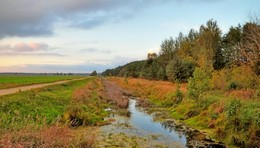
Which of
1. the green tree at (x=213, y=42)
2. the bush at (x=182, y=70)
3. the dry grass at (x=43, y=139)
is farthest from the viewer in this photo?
the green tree at (x=213, y=42)

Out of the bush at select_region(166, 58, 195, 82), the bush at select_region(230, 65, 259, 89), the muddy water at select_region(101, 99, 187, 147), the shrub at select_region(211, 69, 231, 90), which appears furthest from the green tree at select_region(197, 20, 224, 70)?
the muddy water at select_region(101, 99, 187, 147)

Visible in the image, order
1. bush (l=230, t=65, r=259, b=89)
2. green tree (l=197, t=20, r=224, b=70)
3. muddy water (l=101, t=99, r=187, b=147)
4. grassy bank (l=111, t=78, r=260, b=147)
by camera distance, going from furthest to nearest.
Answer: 1. green tree (l=197, t=20, r=224, b=70)
2. bush (l=230, t=65, r=259, b=89)
3. muddy water (l=101, t=99, r=187, b=147)
4. grassy bank (l=111, t=78, r=260, b=147)

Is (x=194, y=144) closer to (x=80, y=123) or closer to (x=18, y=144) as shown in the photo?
(x=80, y=123)

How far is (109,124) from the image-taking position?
28.0 metres

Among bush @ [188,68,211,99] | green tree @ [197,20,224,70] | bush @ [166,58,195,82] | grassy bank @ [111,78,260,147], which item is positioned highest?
green tree @ [197,20,224,70]

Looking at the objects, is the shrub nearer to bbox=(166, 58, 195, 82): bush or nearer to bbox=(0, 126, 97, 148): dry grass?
bbox=(166, 58, 195, 82): bush

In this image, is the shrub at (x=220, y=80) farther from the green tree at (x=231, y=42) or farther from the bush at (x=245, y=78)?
the green tree at (x=231, y=42)

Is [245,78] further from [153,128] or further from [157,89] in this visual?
[157,89]

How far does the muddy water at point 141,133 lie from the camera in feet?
69.2

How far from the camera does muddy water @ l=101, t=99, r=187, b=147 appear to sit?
69.2 feet

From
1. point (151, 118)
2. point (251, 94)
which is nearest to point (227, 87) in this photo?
point (251, 94)

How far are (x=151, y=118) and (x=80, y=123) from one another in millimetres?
9012

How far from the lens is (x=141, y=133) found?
24500 mm

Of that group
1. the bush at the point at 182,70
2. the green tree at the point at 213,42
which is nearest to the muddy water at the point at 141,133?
the bush at the point at 182,70
